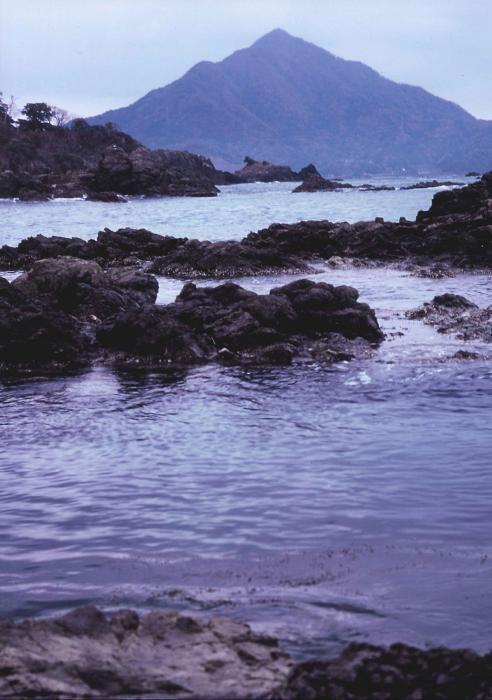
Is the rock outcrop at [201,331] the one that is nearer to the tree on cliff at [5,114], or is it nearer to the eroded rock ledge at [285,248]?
the eroded rock ledge at [285,248]

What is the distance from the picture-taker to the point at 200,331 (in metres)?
17.7

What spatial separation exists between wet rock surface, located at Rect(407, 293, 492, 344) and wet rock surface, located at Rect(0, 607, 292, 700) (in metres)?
13.6

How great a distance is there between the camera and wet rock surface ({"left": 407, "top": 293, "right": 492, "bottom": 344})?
58.4ft

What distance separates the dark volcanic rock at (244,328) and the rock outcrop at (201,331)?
20 mm

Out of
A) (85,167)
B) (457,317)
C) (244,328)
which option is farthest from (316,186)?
(244,328)

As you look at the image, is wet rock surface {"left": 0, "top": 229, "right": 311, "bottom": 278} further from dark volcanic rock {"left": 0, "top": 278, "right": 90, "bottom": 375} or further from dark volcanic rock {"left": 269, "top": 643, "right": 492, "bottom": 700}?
dark volcanic rock {"left": 269, "top": 643, "right": 492, "bottom": 700}

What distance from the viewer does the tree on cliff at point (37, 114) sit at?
151 m

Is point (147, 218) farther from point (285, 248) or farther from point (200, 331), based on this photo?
point (200, 331)

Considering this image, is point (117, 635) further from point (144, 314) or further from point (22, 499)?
point (144, 314)

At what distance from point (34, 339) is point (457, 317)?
9.74 meters

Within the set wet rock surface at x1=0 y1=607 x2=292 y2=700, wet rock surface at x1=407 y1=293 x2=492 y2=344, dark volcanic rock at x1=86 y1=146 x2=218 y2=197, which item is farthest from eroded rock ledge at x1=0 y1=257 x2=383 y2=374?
dark volcanic rock at x1=86 y1=146 x2=218 y2=197

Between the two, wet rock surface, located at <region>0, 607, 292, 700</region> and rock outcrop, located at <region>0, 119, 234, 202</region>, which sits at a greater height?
rock outcrop, located at <region>0, 119, 234, 202</region>

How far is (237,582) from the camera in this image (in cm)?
626

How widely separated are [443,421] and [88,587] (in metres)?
6.29
